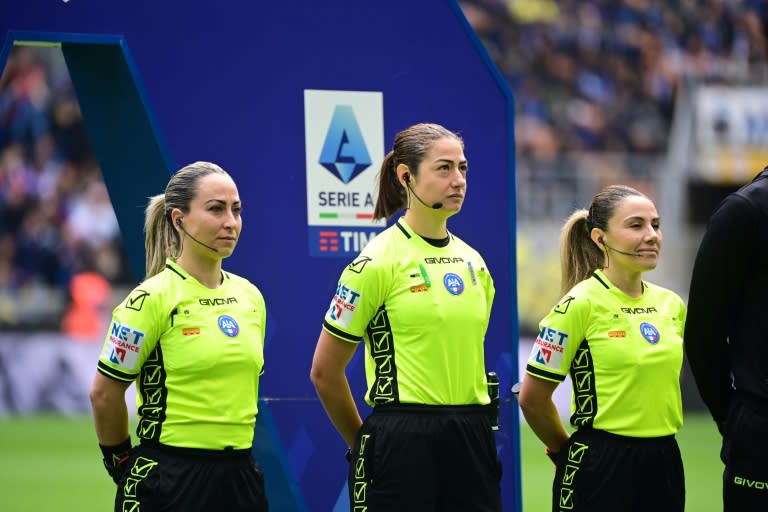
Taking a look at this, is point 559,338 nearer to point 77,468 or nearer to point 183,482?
point 183,482

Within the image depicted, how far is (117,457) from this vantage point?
458 cm

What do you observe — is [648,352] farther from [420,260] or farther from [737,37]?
[737,37]

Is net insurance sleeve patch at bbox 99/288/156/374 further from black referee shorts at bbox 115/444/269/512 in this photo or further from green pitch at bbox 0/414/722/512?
green pitch at bbox 0/414/722/512

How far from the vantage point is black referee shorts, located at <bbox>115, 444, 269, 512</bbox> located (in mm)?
4398

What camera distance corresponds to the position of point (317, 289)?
19.5 ft

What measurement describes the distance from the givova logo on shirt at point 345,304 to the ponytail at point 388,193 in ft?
1.43

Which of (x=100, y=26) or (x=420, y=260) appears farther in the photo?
(x=100, y=26)

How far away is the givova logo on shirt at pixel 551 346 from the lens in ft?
16.5

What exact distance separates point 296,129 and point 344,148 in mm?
251

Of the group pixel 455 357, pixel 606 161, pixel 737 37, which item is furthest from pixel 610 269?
pixel 737 37

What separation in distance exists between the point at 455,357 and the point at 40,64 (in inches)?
631

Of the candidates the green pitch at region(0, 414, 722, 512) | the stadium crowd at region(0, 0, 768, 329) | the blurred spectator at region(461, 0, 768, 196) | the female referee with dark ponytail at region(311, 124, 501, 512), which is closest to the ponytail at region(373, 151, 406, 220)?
the female referee with dark ponytail at region(311, 124, 501, 512)

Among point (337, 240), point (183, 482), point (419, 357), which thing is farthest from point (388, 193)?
point (183, 482)

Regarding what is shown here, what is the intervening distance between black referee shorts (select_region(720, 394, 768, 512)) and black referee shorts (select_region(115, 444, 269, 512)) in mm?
1634
